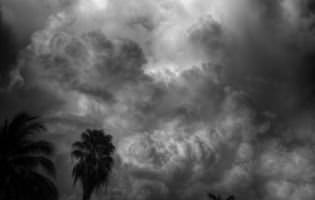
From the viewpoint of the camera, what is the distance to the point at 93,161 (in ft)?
129

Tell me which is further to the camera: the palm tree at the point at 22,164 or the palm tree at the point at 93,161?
the palm tree at the point at 93,161

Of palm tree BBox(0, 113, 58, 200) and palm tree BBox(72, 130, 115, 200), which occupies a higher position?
palm tree BBox(72, 130, 115, 200)

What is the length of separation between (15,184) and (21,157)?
1996 millimetres

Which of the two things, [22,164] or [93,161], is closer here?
[22,164]

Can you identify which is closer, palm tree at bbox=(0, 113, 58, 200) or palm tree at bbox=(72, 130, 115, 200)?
palm tree at bbox=(0, 113, 58, 200)

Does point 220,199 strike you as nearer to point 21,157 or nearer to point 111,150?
point 111,150

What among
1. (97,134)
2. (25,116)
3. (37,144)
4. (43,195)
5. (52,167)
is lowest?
(43,195)

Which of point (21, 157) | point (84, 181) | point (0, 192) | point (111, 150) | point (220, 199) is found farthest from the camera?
point (220, 199)

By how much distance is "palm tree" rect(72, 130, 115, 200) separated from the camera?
3762cm

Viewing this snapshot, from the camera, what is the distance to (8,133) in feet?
76.0

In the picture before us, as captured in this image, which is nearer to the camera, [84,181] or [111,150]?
[84,181]

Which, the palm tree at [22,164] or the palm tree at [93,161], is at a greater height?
the palm tree at [93,161]

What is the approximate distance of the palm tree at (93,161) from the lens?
37.6 metres

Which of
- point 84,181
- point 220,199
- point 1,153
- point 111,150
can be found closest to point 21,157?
point 1,153
